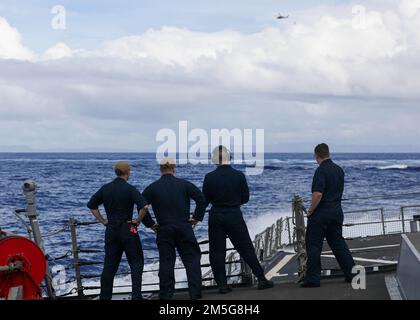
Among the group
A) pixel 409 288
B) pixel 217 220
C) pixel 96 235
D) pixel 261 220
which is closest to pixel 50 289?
pixel 217 220

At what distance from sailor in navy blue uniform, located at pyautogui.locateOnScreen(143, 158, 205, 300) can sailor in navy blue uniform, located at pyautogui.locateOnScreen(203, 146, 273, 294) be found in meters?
0.47

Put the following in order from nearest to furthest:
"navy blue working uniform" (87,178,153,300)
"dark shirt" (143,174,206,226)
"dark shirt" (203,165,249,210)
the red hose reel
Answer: the red hose reel
"navy blue working uniform" (87,178,153,300)
"dark shirt" (143,174,206,226)
"dark shirt" (203,165,249,210)

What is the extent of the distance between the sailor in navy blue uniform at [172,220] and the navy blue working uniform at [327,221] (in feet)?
5.32

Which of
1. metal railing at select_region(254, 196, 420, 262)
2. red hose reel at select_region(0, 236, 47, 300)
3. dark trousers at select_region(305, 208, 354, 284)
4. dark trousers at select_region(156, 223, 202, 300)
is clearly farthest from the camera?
metal railing at select_region(254, 196, 420, 262)

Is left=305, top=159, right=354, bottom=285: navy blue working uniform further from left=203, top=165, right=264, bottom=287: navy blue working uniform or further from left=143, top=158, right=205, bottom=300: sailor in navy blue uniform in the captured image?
left=143, top=158, right=205, bottom=300: sailor in navy blue uniform

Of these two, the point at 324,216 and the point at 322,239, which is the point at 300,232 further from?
the point at 324,216

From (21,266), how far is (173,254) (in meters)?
2.32

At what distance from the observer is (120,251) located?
1055 cm

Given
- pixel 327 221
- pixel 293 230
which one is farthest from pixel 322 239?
pixel 293 230

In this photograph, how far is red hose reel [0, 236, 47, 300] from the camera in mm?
9094

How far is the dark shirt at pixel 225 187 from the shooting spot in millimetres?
10867

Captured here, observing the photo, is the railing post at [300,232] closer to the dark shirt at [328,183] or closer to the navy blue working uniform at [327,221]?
the navy blue working uniform at [327,221]

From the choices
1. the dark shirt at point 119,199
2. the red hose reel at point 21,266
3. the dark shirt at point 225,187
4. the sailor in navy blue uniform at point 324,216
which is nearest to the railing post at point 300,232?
the sailor in navy blue uniform at point 324,216

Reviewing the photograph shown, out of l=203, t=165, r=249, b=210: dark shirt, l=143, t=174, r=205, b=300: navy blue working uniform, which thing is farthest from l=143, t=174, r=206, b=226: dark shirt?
l=203, t=165, r=249, b=210: dark shirt
